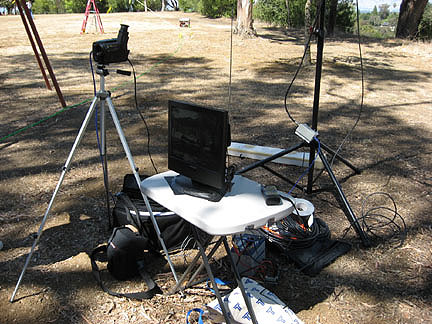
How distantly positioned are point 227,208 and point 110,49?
1.14 metres

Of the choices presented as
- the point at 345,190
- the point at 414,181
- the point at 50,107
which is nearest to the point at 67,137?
the point at 50,107

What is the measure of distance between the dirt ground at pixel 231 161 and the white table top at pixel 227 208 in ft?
2.38

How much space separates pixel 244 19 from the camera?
11195mm

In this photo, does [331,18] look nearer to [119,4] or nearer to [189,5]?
[189,5]

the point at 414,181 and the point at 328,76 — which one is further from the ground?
the point at 328,76

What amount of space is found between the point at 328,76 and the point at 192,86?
2.84 m

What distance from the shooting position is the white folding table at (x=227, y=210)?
61.6 inches

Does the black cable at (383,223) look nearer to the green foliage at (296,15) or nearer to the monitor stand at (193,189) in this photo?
the monitor stand at (193,189)

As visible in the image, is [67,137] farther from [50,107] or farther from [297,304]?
[297,304]

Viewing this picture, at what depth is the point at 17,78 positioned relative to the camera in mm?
7176

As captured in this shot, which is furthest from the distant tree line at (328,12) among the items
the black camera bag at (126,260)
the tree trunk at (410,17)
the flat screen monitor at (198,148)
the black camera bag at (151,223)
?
the black camera bag at (126,260)

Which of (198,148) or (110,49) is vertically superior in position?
(110,49)

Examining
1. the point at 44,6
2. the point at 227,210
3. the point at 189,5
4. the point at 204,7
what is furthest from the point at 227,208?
the point at 44,6

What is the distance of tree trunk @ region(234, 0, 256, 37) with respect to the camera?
1093 centimetres
